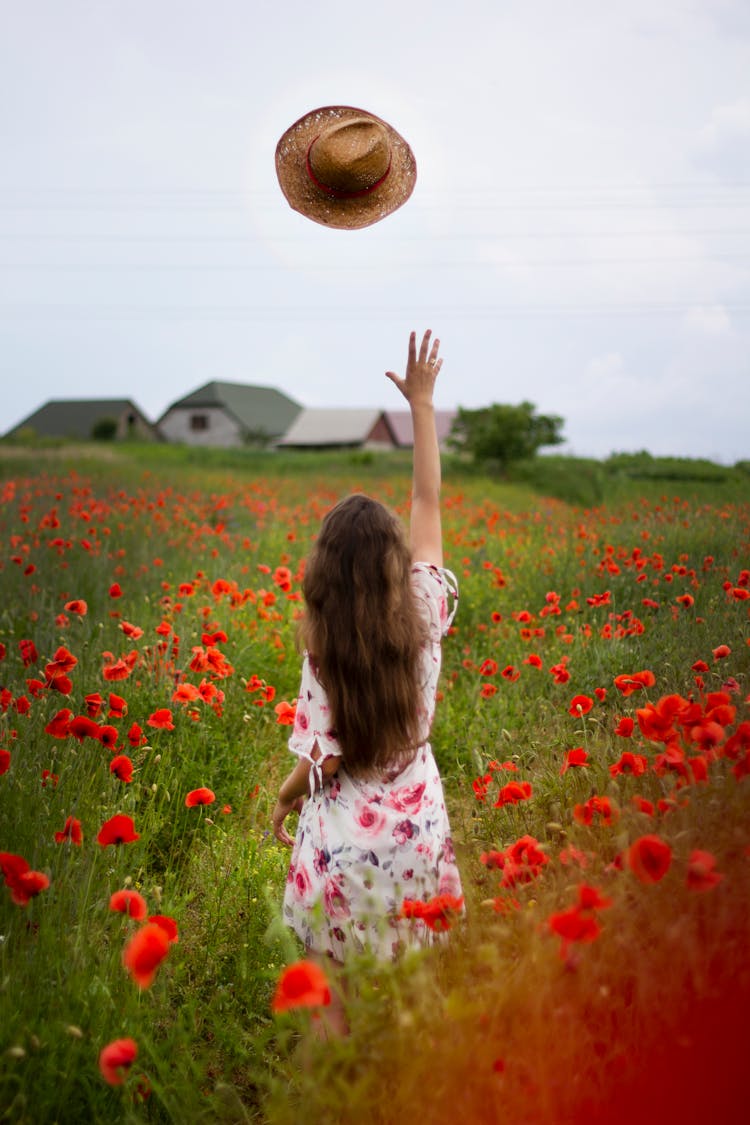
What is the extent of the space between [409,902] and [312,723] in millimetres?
691

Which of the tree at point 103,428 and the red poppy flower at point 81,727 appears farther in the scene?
the tree at point 103,428

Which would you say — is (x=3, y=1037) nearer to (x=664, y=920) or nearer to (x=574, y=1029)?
(x=574, y=1029)

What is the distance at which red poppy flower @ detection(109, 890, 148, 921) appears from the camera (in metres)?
1.79

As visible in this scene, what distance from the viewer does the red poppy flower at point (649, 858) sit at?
4.92 ft

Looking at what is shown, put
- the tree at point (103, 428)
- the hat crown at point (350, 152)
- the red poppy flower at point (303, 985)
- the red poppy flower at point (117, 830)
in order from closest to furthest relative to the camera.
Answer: the red poppy flower at point (303, 985)
the red poppy flower at point (117, 830)
the hat crown at point (350, 152)
the tree at point (103, 428)

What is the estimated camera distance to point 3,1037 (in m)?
1.84

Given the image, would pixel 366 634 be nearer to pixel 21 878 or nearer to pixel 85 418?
pixel 21 878

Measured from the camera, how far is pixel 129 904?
1825 mm

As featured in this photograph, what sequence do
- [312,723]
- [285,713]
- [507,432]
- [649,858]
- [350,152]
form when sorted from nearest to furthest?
[649,858]
[312,723]
[285,713]
[350,152]
[507,432]

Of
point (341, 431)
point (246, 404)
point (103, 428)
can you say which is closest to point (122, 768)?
point (341, 431)

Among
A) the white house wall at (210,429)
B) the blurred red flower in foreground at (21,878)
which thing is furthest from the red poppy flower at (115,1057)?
the white house wall at (210,429)

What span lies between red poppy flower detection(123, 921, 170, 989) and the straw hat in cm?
327

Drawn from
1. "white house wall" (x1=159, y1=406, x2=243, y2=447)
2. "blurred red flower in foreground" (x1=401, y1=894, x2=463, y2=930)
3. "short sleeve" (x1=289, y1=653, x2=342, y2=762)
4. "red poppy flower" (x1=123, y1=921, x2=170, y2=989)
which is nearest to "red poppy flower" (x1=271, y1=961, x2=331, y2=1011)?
"red poppy flower" (x1=123, y1=921, x2=170, y2=989)

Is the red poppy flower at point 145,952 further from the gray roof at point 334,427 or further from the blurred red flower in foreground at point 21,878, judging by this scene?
the gray roof at point 334,427
